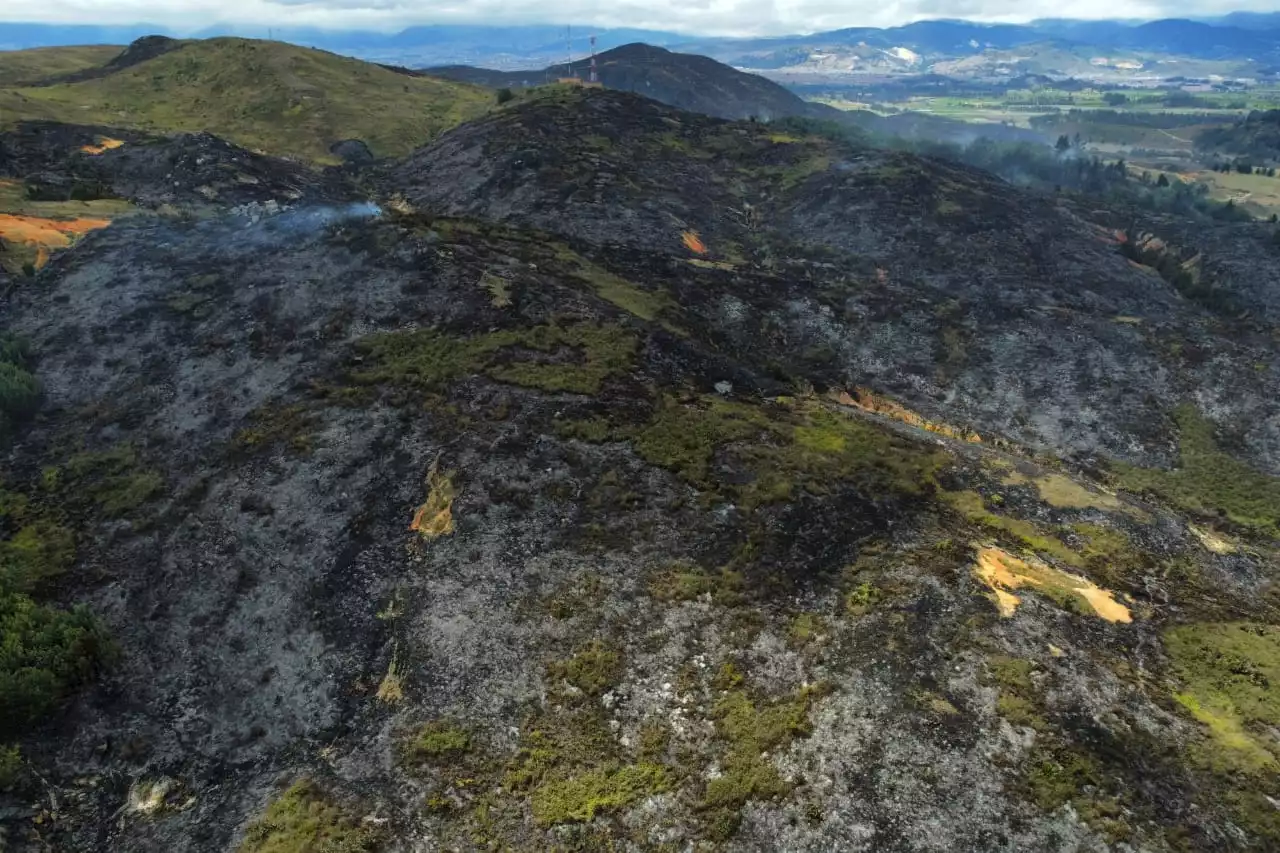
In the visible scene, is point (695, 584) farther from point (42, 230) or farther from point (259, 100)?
point (259, 100)

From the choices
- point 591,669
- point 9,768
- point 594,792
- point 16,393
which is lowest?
point 594,792

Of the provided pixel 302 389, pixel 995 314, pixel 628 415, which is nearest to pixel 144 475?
pixel 302 389

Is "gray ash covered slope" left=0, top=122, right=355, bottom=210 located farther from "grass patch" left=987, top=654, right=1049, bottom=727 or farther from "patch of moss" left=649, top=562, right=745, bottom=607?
"grass patch" left=987, top=654, right=1049, bottom=727

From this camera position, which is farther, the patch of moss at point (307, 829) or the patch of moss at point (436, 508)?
the patch of moss at point (436, 508)

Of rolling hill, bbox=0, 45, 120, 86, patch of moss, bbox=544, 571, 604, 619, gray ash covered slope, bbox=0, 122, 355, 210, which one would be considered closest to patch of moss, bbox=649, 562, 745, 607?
patch of moss, bbox=544, 571, 604, 619

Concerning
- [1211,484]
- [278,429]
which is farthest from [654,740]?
[1211,484]

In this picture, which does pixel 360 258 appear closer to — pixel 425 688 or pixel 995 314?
pixel 425 688

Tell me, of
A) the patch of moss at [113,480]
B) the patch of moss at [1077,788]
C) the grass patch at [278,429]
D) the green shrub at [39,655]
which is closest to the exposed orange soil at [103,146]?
the patch of moss at [113,480]

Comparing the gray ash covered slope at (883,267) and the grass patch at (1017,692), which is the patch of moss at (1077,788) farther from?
the gray ash covered slope at (883,267)
